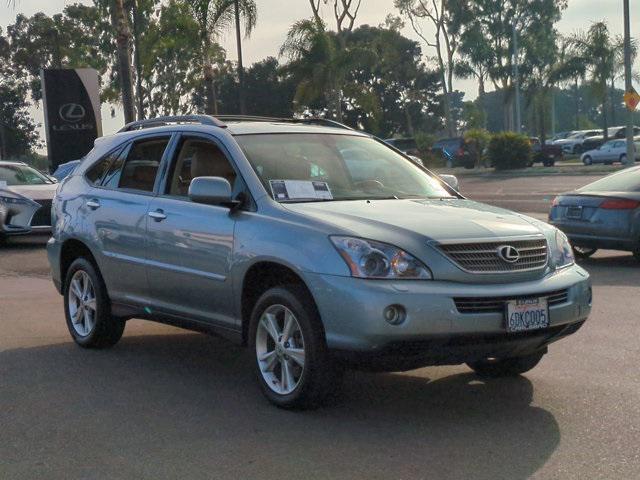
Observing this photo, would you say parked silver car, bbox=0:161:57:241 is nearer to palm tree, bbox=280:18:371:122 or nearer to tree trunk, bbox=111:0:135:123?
tree trunk, bbox=111:0:135:123

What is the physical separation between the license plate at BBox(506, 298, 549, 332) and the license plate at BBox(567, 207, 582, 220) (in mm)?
8440

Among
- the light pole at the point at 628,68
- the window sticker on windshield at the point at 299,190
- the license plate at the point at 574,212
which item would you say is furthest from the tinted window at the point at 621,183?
the light pole at the point at 628,68

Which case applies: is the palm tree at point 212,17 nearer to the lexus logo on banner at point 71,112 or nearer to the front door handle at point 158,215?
the lexus logo on banner at point 71,112

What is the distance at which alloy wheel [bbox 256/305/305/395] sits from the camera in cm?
648

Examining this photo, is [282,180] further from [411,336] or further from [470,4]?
[470,4]

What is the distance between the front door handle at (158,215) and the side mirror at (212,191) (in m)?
0.70

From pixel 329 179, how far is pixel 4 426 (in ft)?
8.09

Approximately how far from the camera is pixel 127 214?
8.12 meters

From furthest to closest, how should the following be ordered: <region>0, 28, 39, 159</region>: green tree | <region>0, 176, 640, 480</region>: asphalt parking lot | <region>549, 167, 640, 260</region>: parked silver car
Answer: <region>0, 28, 39, 159</region>: green tree < <region>549, 167, 640, 260</region>: parked silver car < <region>0, 176, 640, 480</region>: asphalt parking lot

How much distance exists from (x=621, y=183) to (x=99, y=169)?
311 inches

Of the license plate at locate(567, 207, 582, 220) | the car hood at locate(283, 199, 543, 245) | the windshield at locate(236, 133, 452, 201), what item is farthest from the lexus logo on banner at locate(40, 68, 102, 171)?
the car hood at locate(283, 199, 543, 245)

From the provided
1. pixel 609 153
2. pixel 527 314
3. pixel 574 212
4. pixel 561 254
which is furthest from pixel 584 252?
pixel 609 153

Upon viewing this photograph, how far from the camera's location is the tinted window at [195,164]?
755 centimetres

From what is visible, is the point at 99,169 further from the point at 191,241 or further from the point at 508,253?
the point at 508,253
